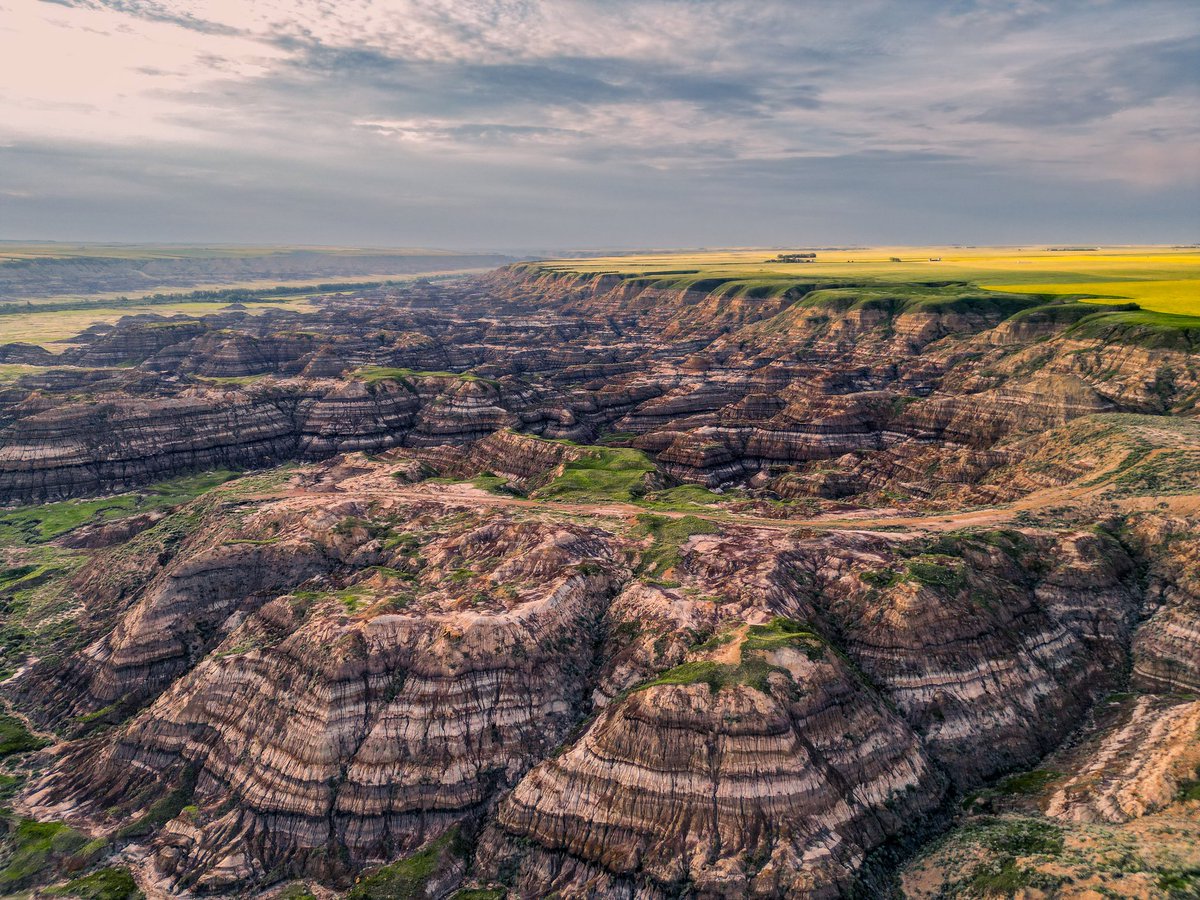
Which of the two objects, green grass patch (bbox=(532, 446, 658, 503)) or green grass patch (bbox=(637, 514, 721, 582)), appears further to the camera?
green grass patch (bbox=(532, 446, 658, 503))

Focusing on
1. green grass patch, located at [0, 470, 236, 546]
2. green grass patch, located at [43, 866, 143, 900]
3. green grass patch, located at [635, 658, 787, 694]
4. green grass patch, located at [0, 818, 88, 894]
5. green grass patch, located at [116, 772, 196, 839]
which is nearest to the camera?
green grass patch, located at [43, 866, 143, 900]

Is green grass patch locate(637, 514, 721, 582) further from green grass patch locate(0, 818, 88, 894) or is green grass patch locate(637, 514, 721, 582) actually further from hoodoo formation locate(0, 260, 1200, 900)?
green grass patch locate(0, 818, 88, 894)

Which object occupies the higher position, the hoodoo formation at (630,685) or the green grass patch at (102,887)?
the hoodoo formation at (630,685)

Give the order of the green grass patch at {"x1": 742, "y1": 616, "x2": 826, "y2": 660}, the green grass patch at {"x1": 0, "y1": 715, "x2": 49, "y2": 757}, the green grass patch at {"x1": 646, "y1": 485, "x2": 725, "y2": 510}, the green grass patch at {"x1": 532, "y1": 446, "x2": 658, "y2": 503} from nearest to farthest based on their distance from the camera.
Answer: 1. the green grass patch at {"x1": 742, "y1": 616, "x2": 826, "y2": 660}
2. the green grass patch at {"x1": 0, "y1": 715, "x2": 49, "y2": 757}
3. the green grass patch at {"x1": 646, "y1": 485, "x2": 725, "y2": 510}
4. the green grass patch at {"x1": 532, "y1": 446, "x2": 658, "y2": 503}

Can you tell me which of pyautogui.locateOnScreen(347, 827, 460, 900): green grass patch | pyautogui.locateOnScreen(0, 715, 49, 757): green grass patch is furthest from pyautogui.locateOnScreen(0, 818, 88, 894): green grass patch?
pyautogui.locateOnScreen(347, 827, 460, 900): green grass patch

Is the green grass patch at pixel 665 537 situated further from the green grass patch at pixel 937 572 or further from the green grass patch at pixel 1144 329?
the green grass patch at pixel 1144 329

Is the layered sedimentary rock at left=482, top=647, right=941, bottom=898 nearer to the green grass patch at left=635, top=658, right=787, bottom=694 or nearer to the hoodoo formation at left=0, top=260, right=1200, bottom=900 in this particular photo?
the hoodoo formation at left=0, top=260, right=1200, bottom=900

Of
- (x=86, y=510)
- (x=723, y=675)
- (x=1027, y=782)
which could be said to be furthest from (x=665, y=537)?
(x=86, y=510)

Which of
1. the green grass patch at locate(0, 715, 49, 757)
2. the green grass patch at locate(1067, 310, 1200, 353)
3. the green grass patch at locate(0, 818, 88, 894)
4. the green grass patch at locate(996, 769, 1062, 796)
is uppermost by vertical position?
the green grass patch at locate(1067, 310, 1200, 353)

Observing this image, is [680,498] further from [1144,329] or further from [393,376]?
[1144,329]

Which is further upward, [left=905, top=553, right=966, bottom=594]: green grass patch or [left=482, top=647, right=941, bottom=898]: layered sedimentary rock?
[left=905, top=553, right=966, bottom=594]: green grass patch

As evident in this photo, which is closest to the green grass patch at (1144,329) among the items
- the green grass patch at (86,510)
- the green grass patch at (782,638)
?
the green grass patch at (782,638)

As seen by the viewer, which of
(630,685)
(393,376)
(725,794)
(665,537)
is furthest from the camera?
(393,376)

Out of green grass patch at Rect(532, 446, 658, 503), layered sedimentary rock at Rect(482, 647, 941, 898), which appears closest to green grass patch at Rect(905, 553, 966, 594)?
layered sedimentary rock at Rect(482, 647, 941, 898)
